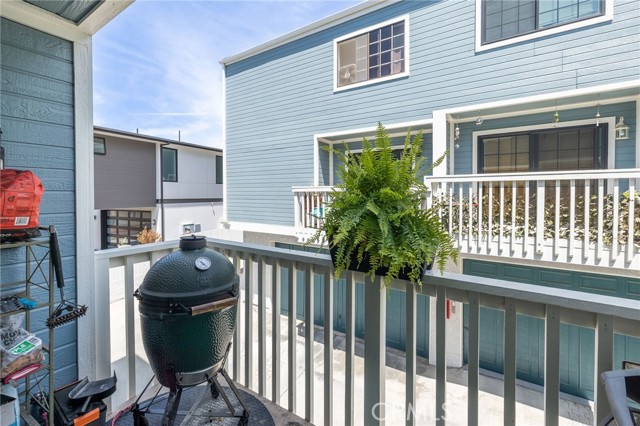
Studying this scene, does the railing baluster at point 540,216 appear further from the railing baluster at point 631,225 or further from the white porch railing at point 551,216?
the railing baluster at point 631,225

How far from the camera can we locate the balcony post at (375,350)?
65.3 inches

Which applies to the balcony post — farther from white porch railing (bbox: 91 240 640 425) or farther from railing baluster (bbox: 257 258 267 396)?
railing baluster (bbox: 257 258 267 396)

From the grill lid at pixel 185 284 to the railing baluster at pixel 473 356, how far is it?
3.70ft

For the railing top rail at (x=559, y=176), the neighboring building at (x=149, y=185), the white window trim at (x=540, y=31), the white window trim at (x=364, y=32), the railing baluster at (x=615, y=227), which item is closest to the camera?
the railing top rail at (x=559, y=176)

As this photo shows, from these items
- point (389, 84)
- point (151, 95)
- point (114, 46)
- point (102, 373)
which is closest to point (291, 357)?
point (102, 373)

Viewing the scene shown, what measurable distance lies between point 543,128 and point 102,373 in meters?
6.77

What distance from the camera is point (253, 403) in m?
1.99

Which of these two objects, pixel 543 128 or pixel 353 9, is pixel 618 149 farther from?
pixel 353 9

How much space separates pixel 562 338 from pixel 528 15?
5.37m

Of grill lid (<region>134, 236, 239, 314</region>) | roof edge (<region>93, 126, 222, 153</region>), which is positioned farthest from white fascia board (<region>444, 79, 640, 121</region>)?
roof edge (<region>93, 126, 222, 153</region>)

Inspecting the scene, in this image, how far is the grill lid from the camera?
1.50 meters

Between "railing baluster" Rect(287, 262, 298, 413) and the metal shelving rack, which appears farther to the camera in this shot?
"railing baluster" Rect(287, 262, 298, 413)

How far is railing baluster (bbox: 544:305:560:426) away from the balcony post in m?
0.68

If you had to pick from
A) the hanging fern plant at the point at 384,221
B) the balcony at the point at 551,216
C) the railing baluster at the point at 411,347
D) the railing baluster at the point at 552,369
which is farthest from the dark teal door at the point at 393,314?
the railing baluster at the point at 552,369
